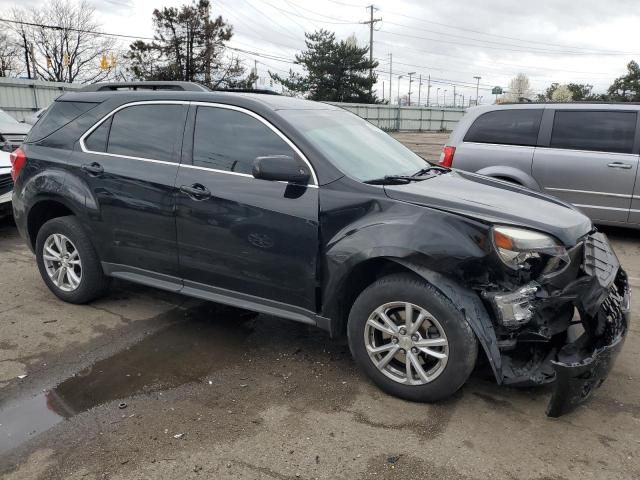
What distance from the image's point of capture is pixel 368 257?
10.0 feet

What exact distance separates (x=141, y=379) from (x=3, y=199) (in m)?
4.76

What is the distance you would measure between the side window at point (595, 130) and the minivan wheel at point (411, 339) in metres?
4.84

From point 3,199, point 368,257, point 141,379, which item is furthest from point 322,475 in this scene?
point 3,199

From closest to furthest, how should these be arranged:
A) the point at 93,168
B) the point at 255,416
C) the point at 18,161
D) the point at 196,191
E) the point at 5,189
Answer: the point at 255,416, the point at 196,191, the point at 93,168, the point at 18,161, the point at 5,189

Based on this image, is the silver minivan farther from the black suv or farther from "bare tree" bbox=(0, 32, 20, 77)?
"bare tree" bbox=(0, 32, 20, 77)

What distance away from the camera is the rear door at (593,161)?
6.50 m

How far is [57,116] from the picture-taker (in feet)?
14.6

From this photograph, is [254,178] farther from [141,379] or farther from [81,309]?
[81,309]

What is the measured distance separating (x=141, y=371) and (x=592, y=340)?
9.07ft

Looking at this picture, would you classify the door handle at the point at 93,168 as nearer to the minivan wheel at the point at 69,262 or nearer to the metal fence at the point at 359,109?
the minivan wheel at the point at 69,262

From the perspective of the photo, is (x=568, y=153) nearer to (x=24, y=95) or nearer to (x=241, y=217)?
(x=241, y=217)

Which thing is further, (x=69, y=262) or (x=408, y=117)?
(x=408, y=117)

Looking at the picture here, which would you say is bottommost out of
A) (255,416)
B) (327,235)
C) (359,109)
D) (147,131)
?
(255,416)

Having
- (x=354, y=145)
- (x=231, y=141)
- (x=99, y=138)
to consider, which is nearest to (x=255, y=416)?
(x=231, y=141)
